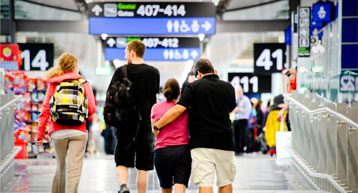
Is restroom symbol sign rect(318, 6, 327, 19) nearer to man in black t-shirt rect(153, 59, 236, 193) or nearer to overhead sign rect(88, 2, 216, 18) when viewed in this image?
overhead sign rect(88, 2, 216, 18)

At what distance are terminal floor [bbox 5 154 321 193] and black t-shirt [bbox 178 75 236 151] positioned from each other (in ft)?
6.97

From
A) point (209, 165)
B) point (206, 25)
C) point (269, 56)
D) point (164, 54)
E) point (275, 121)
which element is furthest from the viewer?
point (269, 56)

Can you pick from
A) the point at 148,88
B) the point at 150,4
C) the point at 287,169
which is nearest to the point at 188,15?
the point at 150,4

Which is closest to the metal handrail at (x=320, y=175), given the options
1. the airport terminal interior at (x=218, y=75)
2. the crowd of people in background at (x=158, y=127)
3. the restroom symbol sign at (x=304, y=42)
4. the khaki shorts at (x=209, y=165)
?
the airport terminal interior at (x=218, y=75)

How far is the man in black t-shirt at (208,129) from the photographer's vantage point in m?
6.31

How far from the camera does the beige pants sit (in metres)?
6.75

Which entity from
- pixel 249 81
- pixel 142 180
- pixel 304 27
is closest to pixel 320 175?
pixel 142 180

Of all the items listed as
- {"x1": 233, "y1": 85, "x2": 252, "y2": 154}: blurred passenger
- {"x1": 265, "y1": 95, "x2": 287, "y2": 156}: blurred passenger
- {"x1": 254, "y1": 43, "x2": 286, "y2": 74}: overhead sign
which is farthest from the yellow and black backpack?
{"x1": 254, "y1": 43, "x2": 286, "y2": 74}: overhead sign

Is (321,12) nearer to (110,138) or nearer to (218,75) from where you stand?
(110,138)

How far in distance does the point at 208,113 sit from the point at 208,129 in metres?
0.14

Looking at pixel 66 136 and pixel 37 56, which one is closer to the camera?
pixel 66 136

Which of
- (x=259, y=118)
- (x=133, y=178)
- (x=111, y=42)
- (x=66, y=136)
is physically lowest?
(x=259, y=118)

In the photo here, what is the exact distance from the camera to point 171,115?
642 centimetres

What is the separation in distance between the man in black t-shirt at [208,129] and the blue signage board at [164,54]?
14.5m
